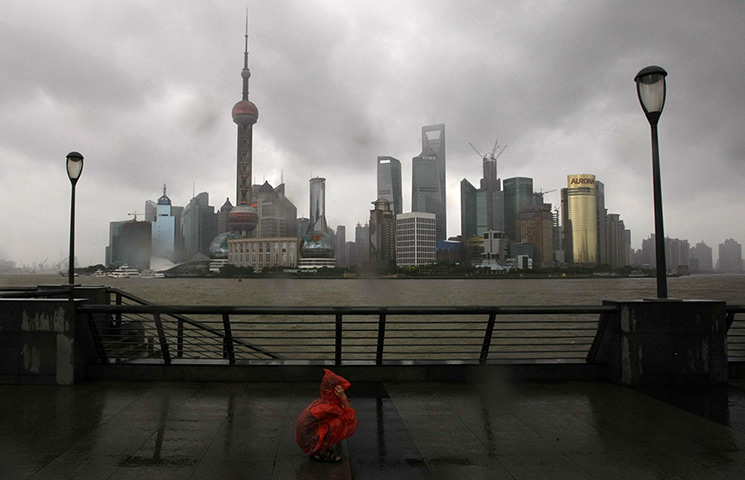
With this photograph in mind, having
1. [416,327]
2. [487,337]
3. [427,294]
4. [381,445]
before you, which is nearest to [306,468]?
[381,445]

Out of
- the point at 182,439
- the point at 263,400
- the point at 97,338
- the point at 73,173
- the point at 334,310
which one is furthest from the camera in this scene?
the point at 73,173

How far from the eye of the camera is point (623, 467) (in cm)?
427

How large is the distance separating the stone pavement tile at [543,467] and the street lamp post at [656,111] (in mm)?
4304

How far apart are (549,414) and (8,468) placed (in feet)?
18.6

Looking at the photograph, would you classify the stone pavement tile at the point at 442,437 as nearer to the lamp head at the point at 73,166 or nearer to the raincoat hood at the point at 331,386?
the raincoat hood at the point at 331,386

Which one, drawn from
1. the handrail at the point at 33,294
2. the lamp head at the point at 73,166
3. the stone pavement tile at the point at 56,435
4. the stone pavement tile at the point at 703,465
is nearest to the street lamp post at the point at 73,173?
the lamp head at the point at 73,166

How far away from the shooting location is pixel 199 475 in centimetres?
405

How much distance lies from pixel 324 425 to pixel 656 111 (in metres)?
7.09

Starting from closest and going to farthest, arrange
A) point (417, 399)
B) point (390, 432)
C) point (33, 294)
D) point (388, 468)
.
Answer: point (388, 468), point (390, 432), point (417, 399), point (33, 294)

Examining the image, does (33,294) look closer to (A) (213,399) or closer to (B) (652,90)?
(A) (213,399)

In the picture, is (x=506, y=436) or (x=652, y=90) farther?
(x=652, y=90)

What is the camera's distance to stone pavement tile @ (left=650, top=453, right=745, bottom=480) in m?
4.09

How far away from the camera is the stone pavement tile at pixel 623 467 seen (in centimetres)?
409

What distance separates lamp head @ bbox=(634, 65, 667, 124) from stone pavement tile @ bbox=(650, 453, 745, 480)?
530 cm
